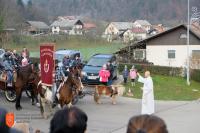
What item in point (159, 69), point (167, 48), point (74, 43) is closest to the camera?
point (159, 69)

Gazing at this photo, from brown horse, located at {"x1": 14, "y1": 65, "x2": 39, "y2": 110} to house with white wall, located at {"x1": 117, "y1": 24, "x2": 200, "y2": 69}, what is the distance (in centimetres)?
2640

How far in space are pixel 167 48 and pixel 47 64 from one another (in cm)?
3025

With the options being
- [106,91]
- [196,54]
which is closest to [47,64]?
[106,91]

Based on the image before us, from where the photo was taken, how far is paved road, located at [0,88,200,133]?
58.6ft

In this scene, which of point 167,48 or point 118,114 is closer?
point 118,114

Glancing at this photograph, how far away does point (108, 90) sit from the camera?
78.4ft

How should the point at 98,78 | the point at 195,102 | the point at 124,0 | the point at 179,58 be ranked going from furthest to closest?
the point at 124,0 < the point at 179,58 < the point at 98,78 < the point at 195,102

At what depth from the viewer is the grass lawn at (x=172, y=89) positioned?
2792 centimetres

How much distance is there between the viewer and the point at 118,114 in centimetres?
2106

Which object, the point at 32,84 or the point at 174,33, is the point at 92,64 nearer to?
the point at 32,84

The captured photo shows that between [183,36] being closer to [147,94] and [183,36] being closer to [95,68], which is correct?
[95,68]

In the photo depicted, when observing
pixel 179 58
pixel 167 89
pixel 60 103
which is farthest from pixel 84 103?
pixel 179 58

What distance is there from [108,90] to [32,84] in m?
4.13

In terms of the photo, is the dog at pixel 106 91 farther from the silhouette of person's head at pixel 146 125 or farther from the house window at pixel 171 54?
the house window at pixel 171 54
